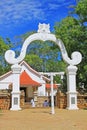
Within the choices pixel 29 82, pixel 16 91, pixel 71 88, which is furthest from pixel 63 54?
pixel 29 82

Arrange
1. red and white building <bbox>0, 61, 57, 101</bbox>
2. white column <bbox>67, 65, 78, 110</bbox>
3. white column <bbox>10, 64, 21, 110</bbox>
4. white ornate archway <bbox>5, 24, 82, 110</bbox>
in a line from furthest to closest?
1. red and white building <bbox>0, 61, 57, 101</bbox>
2. white column <bbox>67, 65, 78, 110</bbox>
3. white ornate archway <bbox>5, 24, 82, 110</bbox>
4. white column <bbox>10, 64, 21, 110</bbox>

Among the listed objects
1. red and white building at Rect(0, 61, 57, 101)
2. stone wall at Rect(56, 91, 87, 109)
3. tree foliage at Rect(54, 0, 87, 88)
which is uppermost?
tree foliage at Rect(54, 0, 87, 88)

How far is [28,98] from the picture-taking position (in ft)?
135

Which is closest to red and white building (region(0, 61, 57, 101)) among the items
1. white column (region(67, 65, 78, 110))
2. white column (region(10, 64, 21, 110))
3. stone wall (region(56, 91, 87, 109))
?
stone wall (region(56, 91, 87, 109))

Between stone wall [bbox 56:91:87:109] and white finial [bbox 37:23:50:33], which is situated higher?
white finial [bbox 37:23:50:33]

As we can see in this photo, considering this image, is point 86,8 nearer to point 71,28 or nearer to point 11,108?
point 71,28

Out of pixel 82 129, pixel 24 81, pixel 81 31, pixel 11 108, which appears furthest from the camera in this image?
pixel 24 81

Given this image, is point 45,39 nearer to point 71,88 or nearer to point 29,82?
point 71,88

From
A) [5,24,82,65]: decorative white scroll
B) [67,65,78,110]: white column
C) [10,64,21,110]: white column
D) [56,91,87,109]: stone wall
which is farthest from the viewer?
[56,91,87,109]: stone wall

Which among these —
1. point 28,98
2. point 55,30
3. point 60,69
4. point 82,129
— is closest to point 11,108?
point 55,30

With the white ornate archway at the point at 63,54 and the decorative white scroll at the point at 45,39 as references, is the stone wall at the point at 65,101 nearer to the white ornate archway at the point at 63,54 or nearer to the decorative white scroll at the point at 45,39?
the white ornate archway at the point at 63,54

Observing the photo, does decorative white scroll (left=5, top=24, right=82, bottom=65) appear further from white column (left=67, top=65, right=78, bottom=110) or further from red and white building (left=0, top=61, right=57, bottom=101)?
red and white building (left=0, top=61, right=57, bottom=101)

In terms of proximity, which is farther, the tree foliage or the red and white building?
the red and white building

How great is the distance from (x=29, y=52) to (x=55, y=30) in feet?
130
